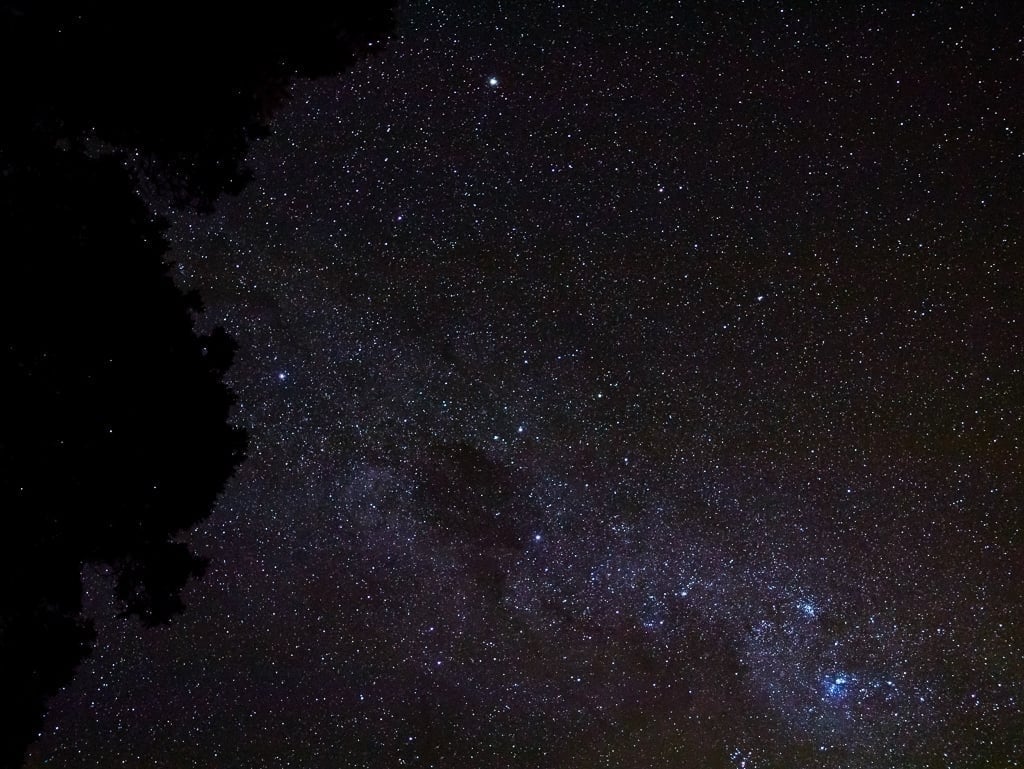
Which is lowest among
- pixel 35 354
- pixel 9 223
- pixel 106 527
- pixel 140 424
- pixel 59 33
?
pixel 106 527

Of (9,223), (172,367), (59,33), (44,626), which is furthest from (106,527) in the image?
(59,33)

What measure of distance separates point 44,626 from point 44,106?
2.50m

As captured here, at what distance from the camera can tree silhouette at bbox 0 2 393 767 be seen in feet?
12.8

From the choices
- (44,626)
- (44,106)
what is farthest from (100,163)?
(44,626)

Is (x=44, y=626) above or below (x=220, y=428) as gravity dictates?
below

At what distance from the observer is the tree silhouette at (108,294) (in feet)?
12.8

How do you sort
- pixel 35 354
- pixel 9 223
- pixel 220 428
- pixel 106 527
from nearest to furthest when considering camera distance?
pixel 9 223
pixel 35 354
pixel 106 527
pixel 220 428

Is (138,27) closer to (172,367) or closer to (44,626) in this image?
(172,367)

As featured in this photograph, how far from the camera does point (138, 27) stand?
3932 millimetres

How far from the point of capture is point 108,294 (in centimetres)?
414

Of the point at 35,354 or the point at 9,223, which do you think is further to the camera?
the point at 35,354

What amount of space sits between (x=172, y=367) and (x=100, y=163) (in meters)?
1.07

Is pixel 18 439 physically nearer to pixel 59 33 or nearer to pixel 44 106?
pixel 44 106

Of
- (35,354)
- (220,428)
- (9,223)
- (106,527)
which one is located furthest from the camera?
(220,428)
